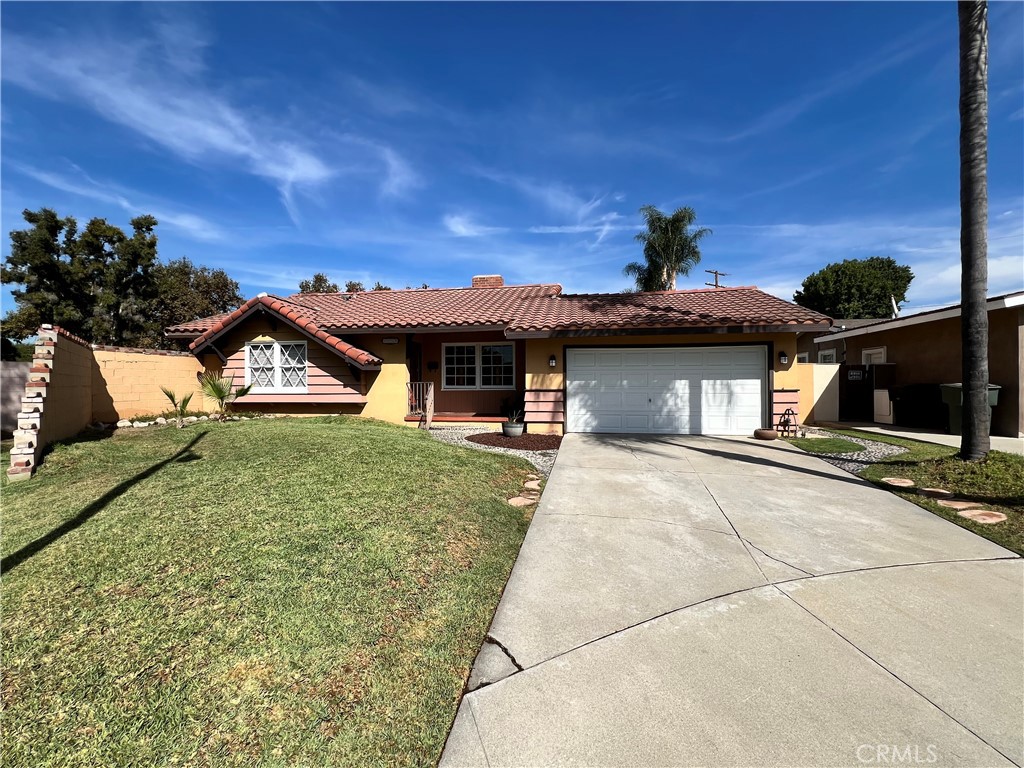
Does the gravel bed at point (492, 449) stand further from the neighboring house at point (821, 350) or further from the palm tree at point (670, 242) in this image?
the palm tree at point (670, 242)

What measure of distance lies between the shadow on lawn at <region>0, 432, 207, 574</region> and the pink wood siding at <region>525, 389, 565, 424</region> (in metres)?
6.94

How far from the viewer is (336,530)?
153 inches

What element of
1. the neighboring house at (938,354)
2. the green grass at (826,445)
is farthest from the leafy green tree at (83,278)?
the neighboring house at (938,354)

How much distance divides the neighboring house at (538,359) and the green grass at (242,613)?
19.7 feet

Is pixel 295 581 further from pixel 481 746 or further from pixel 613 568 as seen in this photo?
pixel 613 568

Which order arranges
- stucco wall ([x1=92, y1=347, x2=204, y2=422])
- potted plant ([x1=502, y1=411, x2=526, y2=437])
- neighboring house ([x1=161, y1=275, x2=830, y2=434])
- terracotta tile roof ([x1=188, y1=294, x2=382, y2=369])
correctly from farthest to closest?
terracotta tile roof ([x1=188, y1=294, x2=382, y2=369]), potted plant ([x1=502, y1=411, x2=526, y2=437]), neighboring house ([x1=161, y1=275, x2=830, y2=434]), stucco wall ([x1=92, y1=347, x2=204, y2=422])

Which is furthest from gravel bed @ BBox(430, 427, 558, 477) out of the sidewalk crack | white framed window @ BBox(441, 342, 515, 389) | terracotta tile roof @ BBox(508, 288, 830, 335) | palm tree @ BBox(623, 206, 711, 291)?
palm tree @ BBox(623, 206, 711, 291)

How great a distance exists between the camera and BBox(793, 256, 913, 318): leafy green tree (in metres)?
37.4

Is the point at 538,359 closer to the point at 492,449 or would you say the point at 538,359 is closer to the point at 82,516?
the point at 492,449

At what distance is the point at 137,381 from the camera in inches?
384

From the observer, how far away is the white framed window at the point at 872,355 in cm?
1402

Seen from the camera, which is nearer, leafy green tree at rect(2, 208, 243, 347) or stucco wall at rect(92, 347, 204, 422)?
stucco wall at rect(92, 347, 204, 422)

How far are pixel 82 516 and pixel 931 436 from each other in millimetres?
15110

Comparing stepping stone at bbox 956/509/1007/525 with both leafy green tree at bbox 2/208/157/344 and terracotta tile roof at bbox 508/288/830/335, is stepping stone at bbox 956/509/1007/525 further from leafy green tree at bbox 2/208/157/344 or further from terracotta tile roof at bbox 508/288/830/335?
leafy green tree at bbox 2/208/157/344
